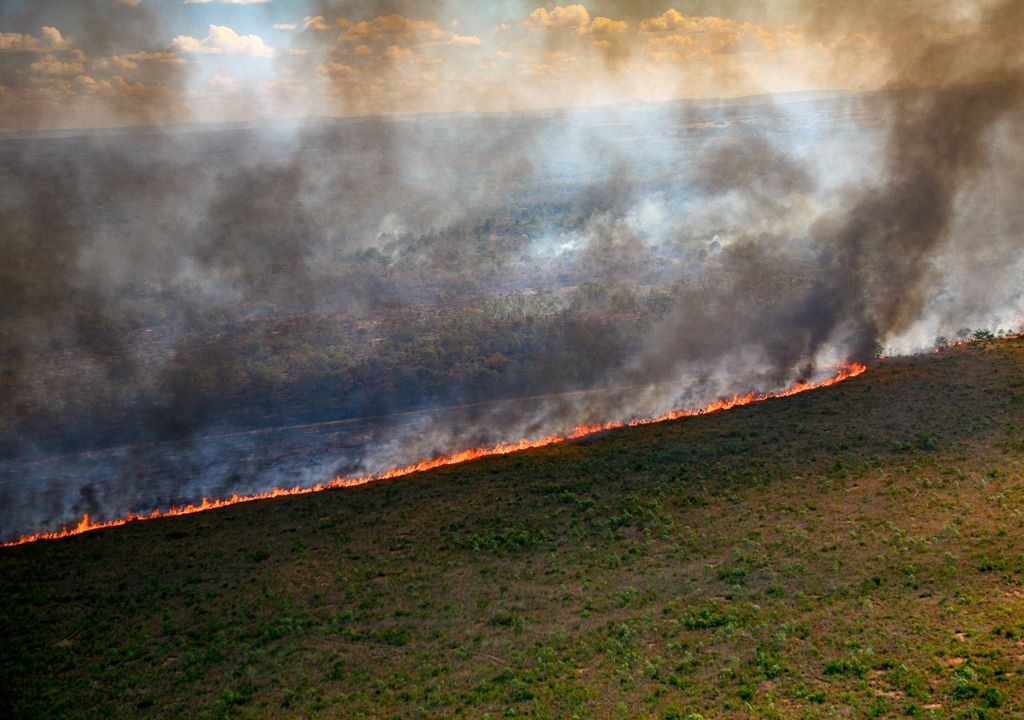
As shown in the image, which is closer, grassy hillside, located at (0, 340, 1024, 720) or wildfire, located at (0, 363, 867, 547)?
grassy hillside, located at (0, 340, 1024, 720)

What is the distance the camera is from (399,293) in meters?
60.5

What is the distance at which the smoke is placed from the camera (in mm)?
40031

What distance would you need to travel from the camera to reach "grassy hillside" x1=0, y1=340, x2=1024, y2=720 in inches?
719

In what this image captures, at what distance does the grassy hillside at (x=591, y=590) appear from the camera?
18266 millimetres

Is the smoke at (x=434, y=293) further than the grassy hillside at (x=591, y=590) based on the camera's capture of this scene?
Yes

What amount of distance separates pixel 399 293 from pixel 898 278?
36.7 metres

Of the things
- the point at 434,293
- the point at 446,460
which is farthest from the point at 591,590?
the point at 434,293

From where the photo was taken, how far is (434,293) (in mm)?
60219

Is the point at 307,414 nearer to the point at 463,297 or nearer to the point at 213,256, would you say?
the point at 463,297

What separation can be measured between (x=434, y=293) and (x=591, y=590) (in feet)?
131

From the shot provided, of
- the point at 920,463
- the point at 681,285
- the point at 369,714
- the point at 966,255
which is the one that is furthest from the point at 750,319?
the point at 369,714

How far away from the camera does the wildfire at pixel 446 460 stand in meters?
31.5

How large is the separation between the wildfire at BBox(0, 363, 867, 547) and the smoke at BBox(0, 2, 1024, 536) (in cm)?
102

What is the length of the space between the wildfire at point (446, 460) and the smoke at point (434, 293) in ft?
3.34
